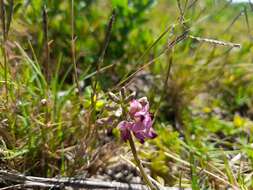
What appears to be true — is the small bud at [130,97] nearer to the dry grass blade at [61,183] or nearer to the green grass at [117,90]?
the green grass at [117,90]

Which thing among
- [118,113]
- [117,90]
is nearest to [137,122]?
[118,113]

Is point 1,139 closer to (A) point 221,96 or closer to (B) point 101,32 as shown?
(B) point 101,32

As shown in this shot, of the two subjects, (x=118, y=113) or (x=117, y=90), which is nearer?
(x=118, y=113)

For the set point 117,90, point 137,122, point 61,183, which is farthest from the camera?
point 117,90

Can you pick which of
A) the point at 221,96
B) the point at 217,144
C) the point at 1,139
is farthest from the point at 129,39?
the point at 1,139

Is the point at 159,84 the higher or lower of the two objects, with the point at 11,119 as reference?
higher

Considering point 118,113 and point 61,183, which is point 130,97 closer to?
point 118,113
